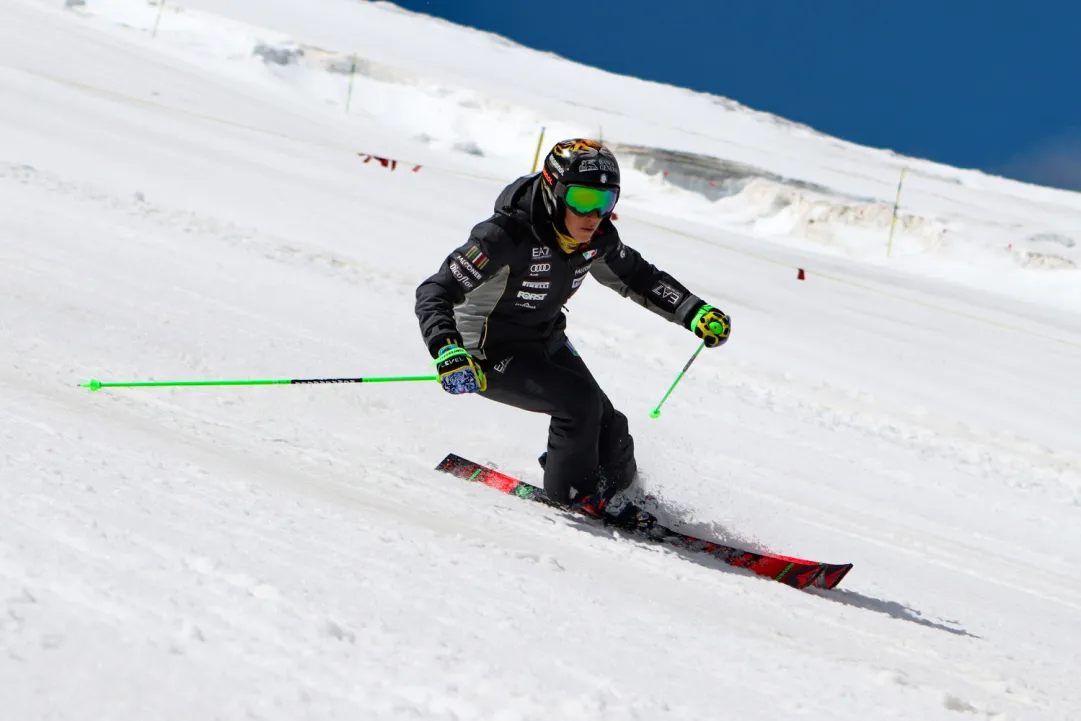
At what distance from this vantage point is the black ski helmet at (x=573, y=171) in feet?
15.9

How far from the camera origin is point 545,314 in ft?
17.4

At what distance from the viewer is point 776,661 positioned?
121 inches

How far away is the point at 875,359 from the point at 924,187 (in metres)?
20.1

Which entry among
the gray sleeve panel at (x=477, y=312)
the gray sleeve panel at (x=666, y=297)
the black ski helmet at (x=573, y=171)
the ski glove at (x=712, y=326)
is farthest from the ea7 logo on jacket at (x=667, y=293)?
the gray sleeve panel at (x=477, y=312)

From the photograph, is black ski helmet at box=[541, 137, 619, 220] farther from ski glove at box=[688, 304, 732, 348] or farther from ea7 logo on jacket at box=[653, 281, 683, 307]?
ski glove at box=[688, 304, 732, 348]

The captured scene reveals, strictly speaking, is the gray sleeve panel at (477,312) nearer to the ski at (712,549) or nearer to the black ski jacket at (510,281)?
the black ski jacket at (510,281)

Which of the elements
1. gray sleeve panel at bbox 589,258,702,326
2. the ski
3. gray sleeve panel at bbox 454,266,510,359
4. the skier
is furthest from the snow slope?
gray sleeve panel at bbox 589,258,702,326

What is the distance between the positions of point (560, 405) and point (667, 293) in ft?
3.62

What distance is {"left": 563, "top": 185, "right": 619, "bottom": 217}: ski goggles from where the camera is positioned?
485 cm

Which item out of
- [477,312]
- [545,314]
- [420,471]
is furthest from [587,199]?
[420,471]

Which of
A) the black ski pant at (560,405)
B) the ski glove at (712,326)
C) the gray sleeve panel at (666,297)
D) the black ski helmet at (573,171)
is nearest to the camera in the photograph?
the black ski helmet at (573,171)

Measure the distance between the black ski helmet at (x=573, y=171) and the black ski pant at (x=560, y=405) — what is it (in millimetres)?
725

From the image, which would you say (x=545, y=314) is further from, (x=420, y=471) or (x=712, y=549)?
(x=712, y=549)

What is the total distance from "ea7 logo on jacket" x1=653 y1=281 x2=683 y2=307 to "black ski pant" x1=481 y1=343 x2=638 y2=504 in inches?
28.1
